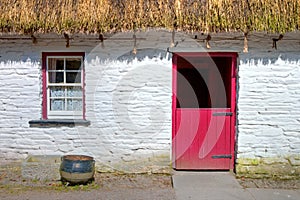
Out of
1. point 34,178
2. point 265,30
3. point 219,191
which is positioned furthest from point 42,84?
point 265,30

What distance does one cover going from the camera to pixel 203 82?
7.15 metres

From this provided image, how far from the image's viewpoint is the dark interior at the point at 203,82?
22.1 ft

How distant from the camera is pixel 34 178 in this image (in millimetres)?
5770

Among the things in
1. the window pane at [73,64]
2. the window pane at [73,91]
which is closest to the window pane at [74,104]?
the window pane at [73,91]

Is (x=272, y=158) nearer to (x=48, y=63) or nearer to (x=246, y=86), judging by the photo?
(x=246, y=86)

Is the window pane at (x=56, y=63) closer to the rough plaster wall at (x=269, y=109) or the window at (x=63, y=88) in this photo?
the window at (x=63, y=88)

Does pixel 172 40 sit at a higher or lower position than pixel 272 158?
higher

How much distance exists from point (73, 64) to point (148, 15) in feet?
6.08

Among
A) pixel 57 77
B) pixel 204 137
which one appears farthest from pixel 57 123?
pixel 204 137

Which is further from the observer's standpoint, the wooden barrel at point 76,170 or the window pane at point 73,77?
the window pane at point 73,77

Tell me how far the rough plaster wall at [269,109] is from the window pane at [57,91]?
3.38 meters

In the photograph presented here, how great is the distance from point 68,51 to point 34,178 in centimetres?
240

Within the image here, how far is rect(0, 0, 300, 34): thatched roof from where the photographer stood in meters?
5.44

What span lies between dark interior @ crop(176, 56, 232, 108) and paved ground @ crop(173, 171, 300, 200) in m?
1.52
